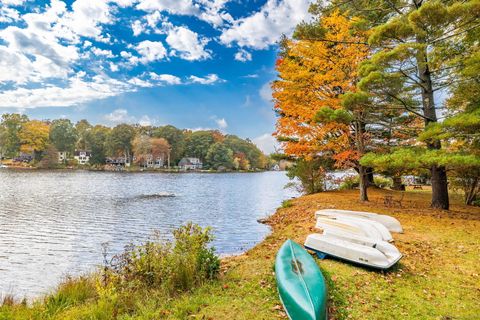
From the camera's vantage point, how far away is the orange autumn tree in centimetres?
A: 1362

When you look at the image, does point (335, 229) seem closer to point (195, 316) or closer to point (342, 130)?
point (195, 316)

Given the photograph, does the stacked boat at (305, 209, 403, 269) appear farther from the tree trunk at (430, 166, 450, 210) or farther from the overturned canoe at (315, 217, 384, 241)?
the tree trunk at (430, 166, 450, 210)

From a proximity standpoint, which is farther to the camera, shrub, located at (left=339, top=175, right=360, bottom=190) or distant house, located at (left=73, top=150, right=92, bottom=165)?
distant house, located at (left=73, top=150, right=92, bottom=165)

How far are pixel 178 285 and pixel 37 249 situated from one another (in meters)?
7.98

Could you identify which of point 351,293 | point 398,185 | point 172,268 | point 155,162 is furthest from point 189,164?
point 351,293

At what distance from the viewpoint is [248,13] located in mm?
21906

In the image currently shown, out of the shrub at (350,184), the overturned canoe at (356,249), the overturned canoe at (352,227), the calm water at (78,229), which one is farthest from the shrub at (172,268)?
the shrub at (350,184)

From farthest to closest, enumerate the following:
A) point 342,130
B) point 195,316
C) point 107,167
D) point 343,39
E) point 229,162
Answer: point 229,162 → point 107,167 → point 342,130 → point 343,39 → point 195,316

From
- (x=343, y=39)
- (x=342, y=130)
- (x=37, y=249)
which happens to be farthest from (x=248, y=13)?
(x=37, y=249)

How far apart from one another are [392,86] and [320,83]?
389 cm

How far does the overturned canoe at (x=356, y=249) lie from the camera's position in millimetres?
5902

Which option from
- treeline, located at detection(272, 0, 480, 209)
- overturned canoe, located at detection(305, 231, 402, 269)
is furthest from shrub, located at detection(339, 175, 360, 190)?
overturned canoe, located at detection(305, 231, 402, 269)

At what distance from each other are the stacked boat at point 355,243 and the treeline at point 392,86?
11.6 feet

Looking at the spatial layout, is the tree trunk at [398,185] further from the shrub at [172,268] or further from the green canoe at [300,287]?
the shrub at [172,268]
